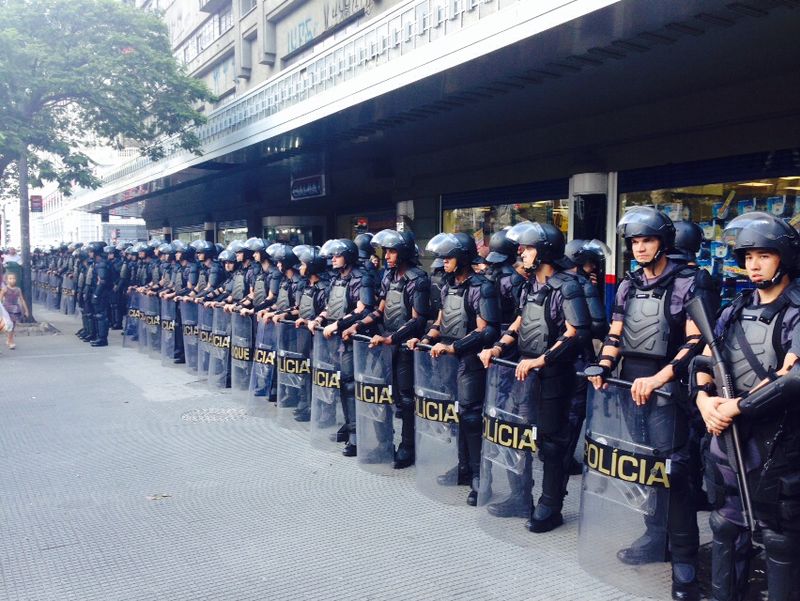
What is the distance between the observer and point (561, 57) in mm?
7812

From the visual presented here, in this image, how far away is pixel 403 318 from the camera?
6238 millimetres

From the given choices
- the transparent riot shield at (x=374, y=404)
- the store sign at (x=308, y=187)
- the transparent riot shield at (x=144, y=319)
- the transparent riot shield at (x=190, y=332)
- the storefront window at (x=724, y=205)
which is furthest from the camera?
the store sign at (x=308, y=187)

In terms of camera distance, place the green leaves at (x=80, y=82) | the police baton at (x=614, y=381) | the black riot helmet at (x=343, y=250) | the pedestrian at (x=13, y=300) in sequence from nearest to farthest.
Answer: the police baton at (x=614, y=381)
the black riot helmet at (x=343, y=250)
the green leaves at (x=80, y=82)
the pedestrian at (x=13, y=300)

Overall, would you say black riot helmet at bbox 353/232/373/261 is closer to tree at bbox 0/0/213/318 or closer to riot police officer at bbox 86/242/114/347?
riot police officer at bbox 86/242/114/347

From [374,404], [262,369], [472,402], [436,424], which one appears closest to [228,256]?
[262,369]

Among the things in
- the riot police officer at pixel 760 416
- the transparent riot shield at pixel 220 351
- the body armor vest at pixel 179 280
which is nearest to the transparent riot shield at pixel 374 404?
the riot police officer at pixel 760 416

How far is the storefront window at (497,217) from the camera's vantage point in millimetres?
12268

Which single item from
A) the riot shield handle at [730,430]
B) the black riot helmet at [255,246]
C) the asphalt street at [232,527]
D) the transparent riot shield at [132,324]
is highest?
the black riot helmet at [255,246]

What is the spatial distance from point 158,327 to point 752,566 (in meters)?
10.1

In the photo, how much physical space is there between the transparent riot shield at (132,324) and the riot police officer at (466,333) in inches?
345

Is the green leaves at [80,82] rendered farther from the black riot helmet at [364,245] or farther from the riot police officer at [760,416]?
the riot police officer at [760,416]

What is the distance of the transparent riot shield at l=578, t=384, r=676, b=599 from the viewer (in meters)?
3.74

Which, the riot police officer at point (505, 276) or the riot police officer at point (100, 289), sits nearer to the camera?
the riot police officer at point (505, 276)

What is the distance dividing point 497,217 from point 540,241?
902 centimetres
